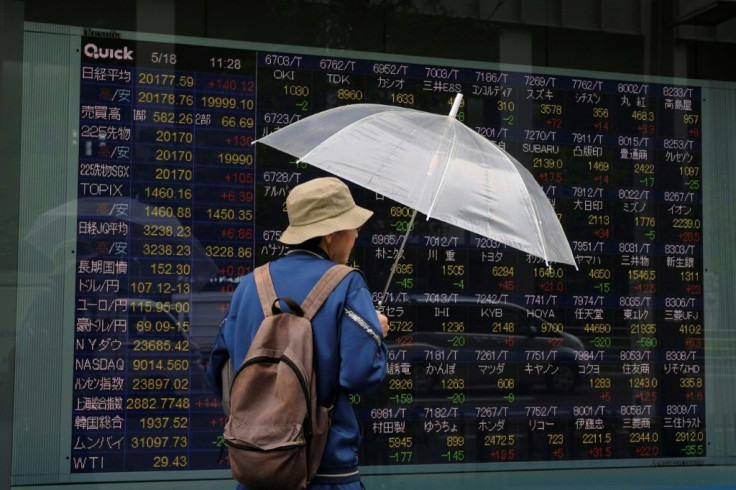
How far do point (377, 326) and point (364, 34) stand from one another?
3.51m

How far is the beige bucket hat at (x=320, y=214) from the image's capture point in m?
3.73

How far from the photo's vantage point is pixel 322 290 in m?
3.57

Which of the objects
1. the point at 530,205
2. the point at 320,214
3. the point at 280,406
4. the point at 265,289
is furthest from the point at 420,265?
the point at 280,406

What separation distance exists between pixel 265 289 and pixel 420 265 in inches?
123

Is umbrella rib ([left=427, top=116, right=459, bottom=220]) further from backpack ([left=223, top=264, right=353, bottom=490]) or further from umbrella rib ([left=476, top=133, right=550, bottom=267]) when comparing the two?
backpack ([left=223, top=264, right=353, bottom=490])

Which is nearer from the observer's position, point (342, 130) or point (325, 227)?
point (325, 227)

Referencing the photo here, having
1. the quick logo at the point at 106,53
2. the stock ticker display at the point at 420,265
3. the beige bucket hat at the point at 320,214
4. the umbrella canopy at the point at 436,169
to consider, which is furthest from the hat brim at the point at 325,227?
the quick logo at the point at 106,53

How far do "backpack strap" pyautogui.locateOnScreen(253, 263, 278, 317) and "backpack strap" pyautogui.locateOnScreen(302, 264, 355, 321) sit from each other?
0.11 m

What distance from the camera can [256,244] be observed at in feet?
21.0

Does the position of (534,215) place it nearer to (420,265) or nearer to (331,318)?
(331,318)

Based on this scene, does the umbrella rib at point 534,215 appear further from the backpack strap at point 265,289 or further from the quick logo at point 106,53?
the quick logo at point 106,53

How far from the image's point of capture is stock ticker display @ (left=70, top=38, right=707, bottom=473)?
20.2ft

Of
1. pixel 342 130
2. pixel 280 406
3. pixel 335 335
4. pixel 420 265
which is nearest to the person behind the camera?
pixel 280 406

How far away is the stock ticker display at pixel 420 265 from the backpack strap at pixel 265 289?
2.65 metres
